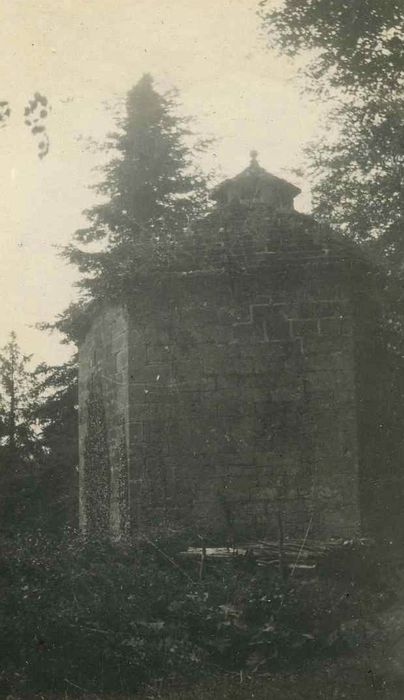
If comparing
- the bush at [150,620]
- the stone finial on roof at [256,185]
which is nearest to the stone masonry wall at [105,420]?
the bush at [150,620]

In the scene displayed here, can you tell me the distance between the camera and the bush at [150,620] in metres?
7.34

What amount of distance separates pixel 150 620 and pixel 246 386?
399 centimetres

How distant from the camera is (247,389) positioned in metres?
10.9

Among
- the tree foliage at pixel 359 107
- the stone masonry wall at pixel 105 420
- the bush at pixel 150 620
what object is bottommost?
the bush at pixel 150 620

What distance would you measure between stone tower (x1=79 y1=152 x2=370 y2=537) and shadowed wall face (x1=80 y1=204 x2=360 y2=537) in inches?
0.6

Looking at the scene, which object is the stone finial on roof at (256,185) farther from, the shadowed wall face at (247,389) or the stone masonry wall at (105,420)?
the shadowed wall face at (247,389)

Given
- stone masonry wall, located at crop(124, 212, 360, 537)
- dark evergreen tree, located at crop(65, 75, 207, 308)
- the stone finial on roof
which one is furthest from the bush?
dark evergreen tree, located at crop(65, 75, 207, 308)

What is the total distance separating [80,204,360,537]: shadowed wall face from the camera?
10.6m

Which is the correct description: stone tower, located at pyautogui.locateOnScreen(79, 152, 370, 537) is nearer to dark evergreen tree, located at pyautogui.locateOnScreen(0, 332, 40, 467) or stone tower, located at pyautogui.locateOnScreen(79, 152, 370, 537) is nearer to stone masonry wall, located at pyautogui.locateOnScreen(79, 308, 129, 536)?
stone masonry wall, located at pyautogui.locateOnScreen(79, 308, 129, 536)

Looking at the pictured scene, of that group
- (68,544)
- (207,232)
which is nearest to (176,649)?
(68,544)

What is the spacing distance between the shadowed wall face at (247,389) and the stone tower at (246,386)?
15 millimetres

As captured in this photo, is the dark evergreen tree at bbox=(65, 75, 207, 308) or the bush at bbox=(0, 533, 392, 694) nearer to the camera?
the bush at bbox=(0, 533, 392, 694)

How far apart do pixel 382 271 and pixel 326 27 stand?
3.76 m

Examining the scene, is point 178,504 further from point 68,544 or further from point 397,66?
point 397,66
